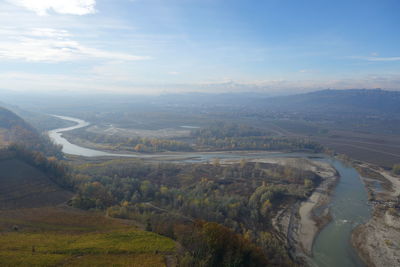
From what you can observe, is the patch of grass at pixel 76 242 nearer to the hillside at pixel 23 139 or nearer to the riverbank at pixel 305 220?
the riverbank at pixel 305 220

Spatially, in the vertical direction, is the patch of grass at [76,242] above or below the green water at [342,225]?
above

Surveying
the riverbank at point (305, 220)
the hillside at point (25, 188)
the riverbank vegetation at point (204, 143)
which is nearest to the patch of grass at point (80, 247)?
the hillside at point (25, 188)

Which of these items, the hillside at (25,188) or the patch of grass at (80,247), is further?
the hillside at (25,188)

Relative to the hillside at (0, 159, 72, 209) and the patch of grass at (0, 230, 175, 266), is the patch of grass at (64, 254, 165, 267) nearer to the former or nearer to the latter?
the patch of grass at (0, 230, 175, 266)

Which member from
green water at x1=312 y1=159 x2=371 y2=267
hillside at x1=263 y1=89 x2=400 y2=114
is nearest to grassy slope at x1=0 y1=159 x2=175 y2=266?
green water at x1=312 y1=159 x2=371 y2=267

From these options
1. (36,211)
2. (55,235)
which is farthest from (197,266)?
(36,211)

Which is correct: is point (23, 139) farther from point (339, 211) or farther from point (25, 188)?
point (339, 211)
